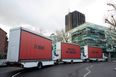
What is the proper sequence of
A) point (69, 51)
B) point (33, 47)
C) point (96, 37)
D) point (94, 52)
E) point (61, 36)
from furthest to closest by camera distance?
point (96, 37), point (61, 36), point (94, 52), point (69, 51), point (33, 47)

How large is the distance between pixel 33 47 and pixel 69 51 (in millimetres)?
16504

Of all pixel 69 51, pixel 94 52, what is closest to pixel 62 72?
pixel 69 51

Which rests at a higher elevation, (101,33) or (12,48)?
(101,33)

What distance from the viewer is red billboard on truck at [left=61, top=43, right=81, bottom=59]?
31.2m

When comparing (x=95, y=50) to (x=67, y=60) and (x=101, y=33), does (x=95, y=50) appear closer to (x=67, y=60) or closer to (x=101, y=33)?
(x=67, y=60)

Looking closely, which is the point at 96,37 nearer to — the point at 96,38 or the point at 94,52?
the point at 96,38

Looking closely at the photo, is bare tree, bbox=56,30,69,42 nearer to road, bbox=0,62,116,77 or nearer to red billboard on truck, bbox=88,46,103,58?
red billboard on truck, bbox=88,46,103,58

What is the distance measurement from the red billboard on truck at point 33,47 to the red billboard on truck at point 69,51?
968cm

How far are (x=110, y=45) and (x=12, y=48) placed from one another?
80.8 m

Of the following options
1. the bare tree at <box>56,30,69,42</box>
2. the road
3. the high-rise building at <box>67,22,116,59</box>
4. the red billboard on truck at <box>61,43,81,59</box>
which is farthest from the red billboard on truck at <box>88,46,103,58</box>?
the high-rise building at <box>67,22,116,59</box>

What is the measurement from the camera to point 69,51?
33.0 meters

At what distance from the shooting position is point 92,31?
89062mm

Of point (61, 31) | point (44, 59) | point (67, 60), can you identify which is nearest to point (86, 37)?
point (61, 31)

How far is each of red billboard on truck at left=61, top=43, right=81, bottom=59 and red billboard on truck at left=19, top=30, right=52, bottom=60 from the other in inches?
381
